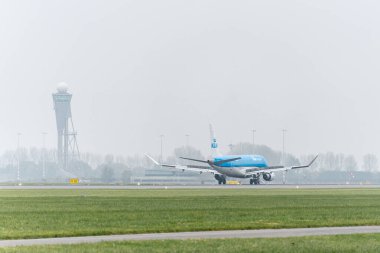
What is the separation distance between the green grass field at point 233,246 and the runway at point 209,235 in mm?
1530

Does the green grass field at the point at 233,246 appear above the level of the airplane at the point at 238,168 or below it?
below

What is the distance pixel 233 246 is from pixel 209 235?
4368mm

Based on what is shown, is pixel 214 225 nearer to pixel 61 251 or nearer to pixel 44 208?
pixel 61 251

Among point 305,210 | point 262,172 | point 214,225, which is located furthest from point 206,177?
point 214,225

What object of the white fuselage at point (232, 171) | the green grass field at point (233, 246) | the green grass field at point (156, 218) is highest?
the white fuselage at point (232, 171)

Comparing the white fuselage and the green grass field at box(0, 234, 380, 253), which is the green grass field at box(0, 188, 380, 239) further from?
the white fuselage

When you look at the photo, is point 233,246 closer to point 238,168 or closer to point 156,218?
point 156,218

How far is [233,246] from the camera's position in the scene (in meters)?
28.5

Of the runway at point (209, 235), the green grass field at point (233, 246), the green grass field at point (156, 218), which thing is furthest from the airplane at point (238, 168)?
the green grass field at point (233, 246)

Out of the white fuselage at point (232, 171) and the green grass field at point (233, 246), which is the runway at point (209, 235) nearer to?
the green grass field at point (233, 246)

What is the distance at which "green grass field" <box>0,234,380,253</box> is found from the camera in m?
27.2

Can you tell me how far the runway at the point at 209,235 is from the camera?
30.0 metres

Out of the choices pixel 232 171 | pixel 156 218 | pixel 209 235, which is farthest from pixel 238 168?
pixel 209 235

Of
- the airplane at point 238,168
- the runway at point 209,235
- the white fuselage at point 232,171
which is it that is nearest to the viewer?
the runway at point 209,235
